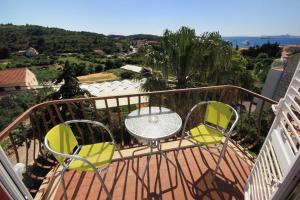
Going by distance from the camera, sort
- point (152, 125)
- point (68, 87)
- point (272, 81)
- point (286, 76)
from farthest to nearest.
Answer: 1. point (272, 81)
2. point (286, 76)
3. point (68, 87)
4. point (152, 125)

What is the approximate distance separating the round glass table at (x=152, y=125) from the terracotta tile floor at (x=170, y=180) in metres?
0.18

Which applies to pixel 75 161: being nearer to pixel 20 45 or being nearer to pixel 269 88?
pixel 269 88

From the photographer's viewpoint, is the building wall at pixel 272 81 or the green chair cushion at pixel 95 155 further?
the building wall at pixel 272 81

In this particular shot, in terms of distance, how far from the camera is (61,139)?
6.30ft

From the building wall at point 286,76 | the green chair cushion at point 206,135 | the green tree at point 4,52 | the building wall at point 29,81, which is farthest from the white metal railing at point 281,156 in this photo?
the green tree at point 4,52

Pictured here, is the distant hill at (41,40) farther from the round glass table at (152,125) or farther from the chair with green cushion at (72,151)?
the chair with green cushion at (72,151)

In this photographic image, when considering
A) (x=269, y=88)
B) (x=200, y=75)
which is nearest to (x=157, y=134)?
(x=200, y=75)

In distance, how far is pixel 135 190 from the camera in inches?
88.0

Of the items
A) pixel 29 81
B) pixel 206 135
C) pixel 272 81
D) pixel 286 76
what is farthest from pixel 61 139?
pixel 29 81

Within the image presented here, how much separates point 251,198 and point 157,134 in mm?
1153

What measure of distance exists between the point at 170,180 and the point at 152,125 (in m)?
0.75

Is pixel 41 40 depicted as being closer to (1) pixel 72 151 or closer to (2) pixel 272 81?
(2) pixel 272 81

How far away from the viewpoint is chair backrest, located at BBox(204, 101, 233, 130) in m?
2.43

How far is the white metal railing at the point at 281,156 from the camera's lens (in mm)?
1312
